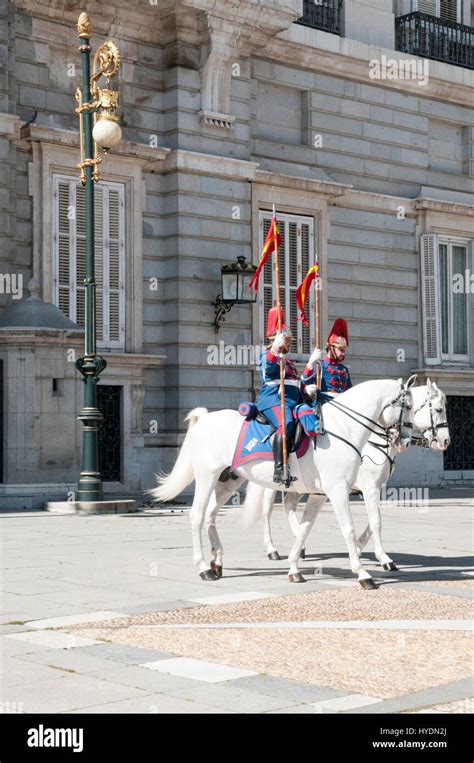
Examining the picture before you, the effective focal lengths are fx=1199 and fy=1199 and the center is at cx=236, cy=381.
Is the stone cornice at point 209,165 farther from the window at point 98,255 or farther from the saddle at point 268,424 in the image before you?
the saddle at point 268,424

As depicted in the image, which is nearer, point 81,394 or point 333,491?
point 333,491

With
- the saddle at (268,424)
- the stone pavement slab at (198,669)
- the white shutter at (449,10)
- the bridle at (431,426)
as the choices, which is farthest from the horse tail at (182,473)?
the white shutter at (449,10)

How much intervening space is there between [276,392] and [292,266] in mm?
14067

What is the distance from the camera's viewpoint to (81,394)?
1945cm

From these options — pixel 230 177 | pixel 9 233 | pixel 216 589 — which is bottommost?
pixel 216 589

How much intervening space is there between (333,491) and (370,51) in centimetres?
1773

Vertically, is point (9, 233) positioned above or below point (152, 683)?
above

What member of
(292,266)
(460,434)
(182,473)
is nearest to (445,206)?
(292,266)

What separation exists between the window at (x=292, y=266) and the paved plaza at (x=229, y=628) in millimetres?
10683

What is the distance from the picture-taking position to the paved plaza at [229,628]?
20.7 feet

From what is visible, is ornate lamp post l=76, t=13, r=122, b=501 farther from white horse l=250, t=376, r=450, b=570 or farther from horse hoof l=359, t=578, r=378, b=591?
horse hoof l=359, t=578, r=378, b=591

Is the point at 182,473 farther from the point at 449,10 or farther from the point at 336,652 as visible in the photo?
the point at 449,10

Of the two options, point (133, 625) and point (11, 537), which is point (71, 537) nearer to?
point (11, 537)

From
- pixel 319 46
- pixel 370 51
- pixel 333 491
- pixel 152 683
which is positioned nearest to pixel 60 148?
pixel 319 46
